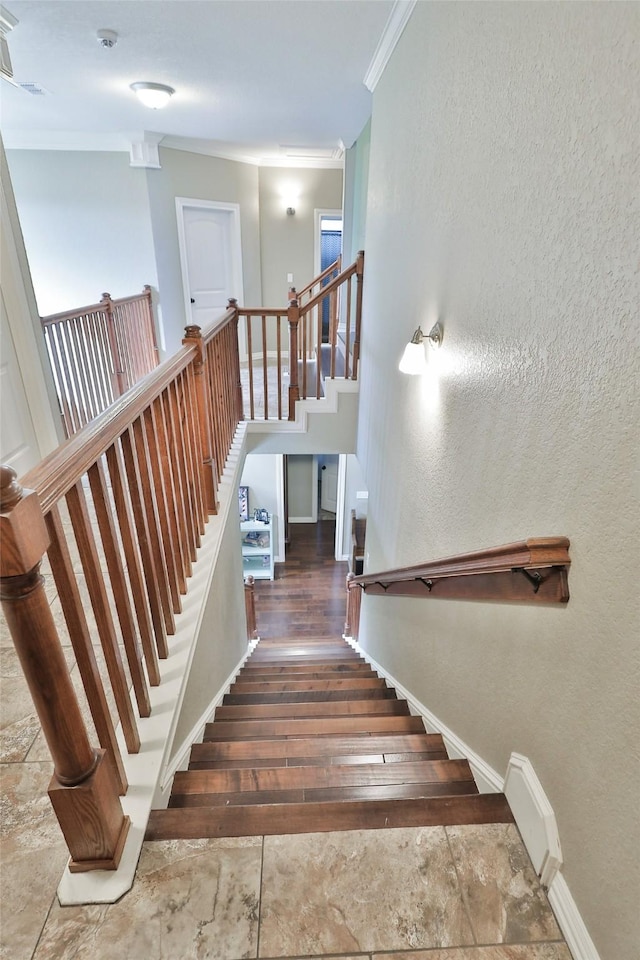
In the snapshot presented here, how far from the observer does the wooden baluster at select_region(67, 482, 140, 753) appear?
981 mm

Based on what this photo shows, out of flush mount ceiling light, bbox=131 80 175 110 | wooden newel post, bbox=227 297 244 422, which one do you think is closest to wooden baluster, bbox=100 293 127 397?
wooden newel post, bbox=227 297 244 422

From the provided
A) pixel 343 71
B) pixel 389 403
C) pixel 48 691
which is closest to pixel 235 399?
pixel 389 403

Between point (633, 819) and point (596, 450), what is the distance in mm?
661

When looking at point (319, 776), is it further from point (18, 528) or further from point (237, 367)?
point (237, 367)

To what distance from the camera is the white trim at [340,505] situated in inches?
266

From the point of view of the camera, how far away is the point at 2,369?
236 centimetres

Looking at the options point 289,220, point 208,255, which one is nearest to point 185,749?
point 208,255

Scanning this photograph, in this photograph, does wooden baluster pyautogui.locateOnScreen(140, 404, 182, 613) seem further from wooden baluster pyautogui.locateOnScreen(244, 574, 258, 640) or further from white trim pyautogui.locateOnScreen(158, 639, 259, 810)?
wooden baluster pyautogui.locateOnScreen(244, 574, 258, 640)

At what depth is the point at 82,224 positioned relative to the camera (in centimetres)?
506

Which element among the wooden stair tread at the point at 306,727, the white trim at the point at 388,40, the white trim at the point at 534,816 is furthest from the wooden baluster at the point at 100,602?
the white trim at the point at 388,40

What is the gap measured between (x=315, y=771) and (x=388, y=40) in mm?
3528

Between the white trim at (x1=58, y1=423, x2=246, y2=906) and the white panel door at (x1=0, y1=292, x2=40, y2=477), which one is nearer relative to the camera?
the white trim at (x1=58, y1=423, x2=246, y2=906)

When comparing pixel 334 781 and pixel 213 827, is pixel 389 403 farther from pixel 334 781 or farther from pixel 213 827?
pixel 213 827

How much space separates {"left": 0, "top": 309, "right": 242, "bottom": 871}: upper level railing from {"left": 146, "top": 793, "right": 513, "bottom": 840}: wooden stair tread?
0.51 ft
